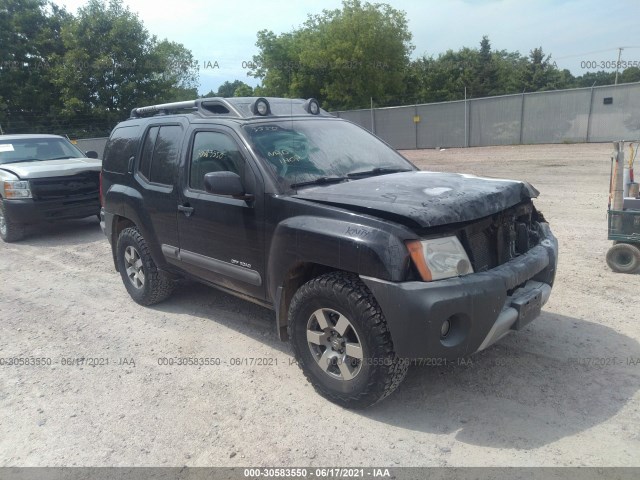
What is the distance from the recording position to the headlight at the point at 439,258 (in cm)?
293

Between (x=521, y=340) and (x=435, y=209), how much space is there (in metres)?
1.79

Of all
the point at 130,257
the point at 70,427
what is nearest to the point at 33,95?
the point at 130,257

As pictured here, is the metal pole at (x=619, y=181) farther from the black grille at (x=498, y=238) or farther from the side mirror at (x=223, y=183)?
the side mirror at (x=223, y=183)

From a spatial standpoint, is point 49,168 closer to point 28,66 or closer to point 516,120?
point 516,120

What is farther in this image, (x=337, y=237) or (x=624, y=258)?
(x=624, y=258)

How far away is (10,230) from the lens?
9016 millimetres

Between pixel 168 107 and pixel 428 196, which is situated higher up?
pixel 168 107

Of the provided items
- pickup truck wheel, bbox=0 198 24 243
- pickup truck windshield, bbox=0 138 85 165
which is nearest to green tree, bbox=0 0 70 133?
pickup truck windshield, bbox=0 138 85 165

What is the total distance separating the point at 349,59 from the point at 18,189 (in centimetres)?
2792

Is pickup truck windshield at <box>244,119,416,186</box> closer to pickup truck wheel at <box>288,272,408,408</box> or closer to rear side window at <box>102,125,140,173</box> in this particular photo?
pickup truck wheel at <box>288,272,408,408</box>

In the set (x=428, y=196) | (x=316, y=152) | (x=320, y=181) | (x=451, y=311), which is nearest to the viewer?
(x=451, y=311)

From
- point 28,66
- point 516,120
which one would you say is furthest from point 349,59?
point 28,66

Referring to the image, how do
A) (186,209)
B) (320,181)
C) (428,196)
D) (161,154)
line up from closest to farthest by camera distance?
(428,196) → (320,181) → (186,209) → (161,154)

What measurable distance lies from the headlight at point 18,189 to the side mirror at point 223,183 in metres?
6.45
